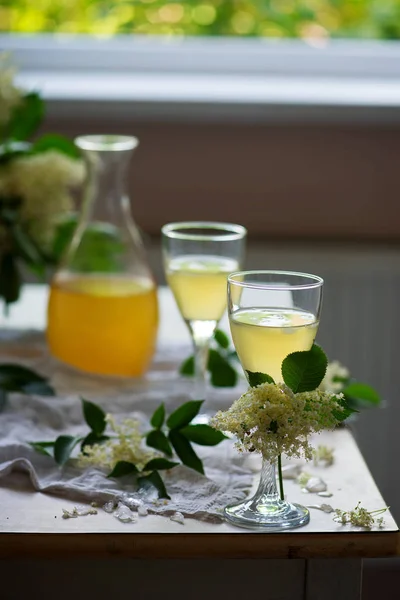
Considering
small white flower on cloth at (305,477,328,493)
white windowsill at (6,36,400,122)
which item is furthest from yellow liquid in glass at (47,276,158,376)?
white windowsill at (6,36,400,122)

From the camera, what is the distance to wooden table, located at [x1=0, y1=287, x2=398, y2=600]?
2.52 feet

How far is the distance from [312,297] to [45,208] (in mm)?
618

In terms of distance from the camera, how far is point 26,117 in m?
1.41

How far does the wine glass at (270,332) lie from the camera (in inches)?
30.6

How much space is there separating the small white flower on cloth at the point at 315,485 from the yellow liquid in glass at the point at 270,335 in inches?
5.5

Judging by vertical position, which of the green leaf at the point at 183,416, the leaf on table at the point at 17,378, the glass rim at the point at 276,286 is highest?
the glass rim at the point at 276,286

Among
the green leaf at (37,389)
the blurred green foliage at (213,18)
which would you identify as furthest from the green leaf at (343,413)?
the blurred green foliage at (213,18)

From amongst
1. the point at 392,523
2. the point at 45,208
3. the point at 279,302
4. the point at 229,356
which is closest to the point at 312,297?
the point at 279,302

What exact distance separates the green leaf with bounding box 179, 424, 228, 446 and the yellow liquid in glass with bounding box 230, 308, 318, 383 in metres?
0.13

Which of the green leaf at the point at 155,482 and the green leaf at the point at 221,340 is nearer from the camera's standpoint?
the green leaf at the point at 155,482

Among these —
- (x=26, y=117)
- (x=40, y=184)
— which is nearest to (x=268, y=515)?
(x=40, y=184)

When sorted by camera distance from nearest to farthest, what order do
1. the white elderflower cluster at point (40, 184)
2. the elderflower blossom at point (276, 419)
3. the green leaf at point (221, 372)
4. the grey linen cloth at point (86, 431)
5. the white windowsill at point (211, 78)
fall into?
1. the elderflower blossom at point (276, 419)
2. the grey linen cloth at point (86, 431)
3. the green leaf at point (221, 372)
4. the white elderflower cluster at point (40, 184)
5. the white windowsill at point (211, 78)

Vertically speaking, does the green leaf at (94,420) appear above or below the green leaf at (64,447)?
above
